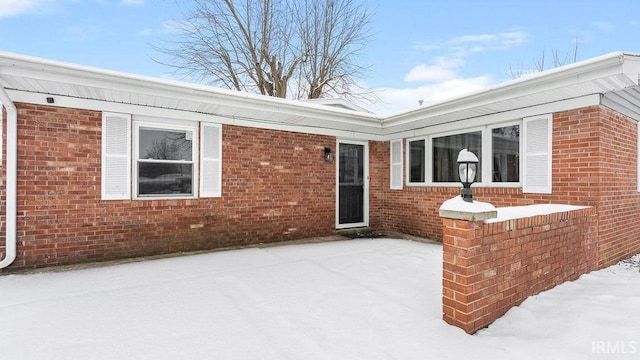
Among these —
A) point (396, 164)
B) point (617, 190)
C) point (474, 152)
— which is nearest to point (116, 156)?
point (396, 164)

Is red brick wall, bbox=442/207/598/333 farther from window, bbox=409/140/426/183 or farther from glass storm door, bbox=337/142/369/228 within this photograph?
glass storm door, bbox=337/142/369/228

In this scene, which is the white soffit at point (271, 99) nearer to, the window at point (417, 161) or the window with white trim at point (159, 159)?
the window with white trim at point (159, 159)

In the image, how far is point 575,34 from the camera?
49.5ft

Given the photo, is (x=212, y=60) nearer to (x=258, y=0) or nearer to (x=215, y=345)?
(x=258, y=0)

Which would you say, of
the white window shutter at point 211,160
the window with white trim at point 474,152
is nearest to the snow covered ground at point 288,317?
the white window shutter at point 211,160

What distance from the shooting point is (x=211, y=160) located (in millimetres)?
5590

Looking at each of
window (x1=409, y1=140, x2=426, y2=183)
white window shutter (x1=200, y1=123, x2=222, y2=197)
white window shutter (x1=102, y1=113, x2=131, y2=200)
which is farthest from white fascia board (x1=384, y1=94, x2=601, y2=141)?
white window shutter (x1=102, y1=113, x2=131, y2=200)

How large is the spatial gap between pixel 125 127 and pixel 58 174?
1088mm

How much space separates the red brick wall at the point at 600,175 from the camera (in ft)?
14.1

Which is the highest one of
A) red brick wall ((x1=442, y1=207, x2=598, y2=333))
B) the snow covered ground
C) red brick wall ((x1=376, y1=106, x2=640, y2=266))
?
red brick wall ((x1=376, y1=106, x2=640, y2=266))

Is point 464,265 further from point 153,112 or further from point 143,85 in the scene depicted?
point 153,112

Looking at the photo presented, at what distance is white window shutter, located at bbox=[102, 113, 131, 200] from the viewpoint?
188 inches

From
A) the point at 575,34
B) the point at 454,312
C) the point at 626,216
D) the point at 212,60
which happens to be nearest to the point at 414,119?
the point at 626,216

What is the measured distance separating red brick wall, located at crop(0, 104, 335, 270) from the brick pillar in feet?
13.6
